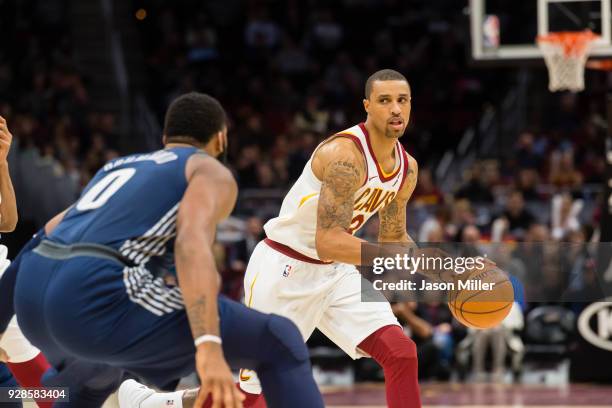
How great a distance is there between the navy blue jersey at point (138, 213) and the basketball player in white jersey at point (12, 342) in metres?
1.71

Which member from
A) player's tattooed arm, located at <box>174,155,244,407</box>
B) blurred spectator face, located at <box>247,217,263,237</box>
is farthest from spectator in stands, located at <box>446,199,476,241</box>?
player's tattooed arm, located at <box>174,155,244,407</box>

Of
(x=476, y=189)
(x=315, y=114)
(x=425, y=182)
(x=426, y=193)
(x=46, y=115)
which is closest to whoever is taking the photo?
(x=476, y=189)

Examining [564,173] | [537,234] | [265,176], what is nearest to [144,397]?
[537,234]

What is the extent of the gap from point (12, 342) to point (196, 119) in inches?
90.9

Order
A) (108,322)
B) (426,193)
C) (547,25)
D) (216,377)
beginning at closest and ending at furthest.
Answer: (216,377) → (108,322) → (547,25) → (426,193)

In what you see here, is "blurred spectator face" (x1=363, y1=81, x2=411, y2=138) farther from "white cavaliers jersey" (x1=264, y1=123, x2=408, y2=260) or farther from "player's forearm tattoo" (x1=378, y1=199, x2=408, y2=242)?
"player's forearm tattoo" (x1=378, y1=199, x2=408, y2=242)

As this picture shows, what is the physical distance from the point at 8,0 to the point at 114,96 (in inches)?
94.8

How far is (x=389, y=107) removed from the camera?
6.34 meters

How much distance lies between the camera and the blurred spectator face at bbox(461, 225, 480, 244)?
39.6ft

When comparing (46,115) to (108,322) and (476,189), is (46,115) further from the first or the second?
(108,322)

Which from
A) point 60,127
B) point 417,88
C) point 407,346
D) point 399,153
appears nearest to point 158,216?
Result: point 407,346

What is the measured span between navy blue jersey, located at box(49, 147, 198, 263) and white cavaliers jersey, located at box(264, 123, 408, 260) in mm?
1997

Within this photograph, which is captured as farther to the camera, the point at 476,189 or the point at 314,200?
the point at 476,189

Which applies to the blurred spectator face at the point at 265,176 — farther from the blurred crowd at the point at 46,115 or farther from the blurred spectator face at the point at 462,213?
the blurred spectator face at the point at 462,213
